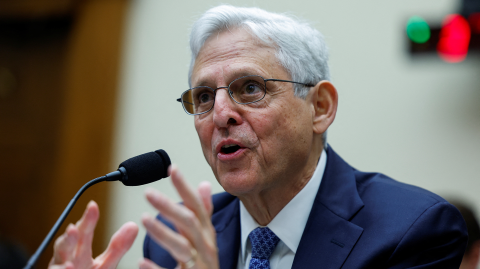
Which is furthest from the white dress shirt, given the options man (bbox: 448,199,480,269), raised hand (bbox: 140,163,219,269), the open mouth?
man (bbox: 448,199,480,269)

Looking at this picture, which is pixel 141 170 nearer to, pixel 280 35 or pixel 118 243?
pixel 118 243

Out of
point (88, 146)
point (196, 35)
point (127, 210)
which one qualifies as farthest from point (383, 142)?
point (88, 146)

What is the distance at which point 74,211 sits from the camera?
3.50 meters

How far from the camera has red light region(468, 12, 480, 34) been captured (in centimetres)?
250

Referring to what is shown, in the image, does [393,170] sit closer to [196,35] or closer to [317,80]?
[317,80]

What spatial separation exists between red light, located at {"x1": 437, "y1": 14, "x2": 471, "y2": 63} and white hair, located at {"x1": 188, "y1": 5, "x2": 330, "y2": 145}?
4.02 ft

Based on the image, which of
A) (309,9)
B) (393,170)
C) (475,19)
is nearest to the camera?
(475,19)

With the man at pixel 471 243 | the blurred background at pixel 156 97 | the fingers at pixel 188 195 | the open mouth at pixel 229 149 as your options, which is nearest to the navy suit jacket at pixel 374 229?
the open mouth at pixel 229 149

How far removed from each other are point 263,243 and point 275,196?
188 millimetres

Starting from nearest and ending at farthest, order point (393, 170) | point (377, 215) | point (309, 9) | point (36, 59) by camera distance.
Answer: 1. point (377, 215)
2. point (393, 170)
3. point (309, 9)
4. point (36, 59)

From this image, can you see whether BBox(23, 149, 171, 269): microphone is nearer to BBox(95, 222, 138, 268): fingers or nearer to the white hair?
BBox(95, 222, 138, 268): fingers

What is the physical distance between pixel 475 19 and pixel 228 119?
5.96ft

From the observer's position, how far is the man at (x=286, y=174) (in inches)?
56.5

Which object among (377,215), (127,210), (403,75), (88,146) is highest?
(403,75)
